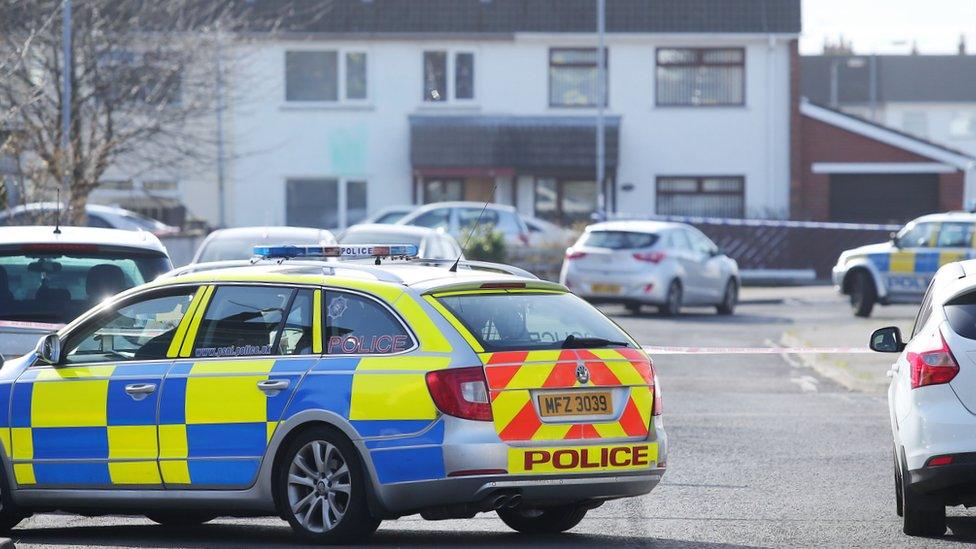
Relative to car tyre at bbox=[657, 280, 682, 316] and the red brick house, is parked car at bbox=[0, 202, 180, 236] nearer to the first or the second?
car tyre at bbox=[657, 280, 682, 316]

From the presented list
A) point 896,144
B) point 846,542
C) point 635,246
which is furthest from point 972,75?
point 846,542

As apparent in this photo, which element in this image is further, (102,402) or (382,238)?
(382,238)

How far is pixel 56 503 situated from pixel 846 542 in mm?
3881

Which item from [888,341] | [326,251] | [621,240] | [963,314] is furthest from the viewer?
[621,240]

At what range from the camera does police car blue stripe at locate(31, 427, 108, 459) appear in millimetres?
8914

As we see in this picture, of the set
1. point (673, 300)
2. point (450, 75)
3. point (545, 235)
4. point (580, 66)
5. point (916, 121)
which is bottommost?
point (673, 300)

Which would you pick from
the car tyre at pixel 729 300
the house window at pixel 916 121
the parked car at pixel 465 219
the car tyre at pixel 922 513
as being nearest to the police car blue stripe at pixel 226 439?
the car tyre at pixel 922 513

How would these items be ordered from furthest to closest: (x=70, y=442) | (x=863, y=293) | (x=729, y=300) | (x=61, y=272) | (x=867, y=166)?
1. (x=867, y=166)
2. (x=729, y=300)
3. (x=863, y=293)
4. (x=61, y=272)
5. (x=70, y=442)

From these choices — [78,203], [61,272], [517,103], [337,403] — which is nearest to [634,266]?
[78,203]

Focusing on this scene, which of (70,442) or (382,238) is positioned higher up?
(382,238)

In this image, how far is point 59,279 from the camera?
1141cm

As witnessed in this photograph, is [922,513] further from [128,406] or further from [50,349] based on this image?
[50,349]

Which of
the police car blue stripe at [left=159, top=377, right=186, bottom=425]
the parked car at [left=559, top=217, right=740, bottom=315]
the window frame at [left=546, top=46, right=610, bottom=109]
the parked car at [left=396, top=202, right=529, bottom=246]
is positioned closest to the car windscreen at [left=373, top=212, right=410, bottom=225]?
the parked car at [left=396, top=202, right=529, bottom=246]

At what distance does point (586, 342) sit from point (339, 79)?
1388 inches
